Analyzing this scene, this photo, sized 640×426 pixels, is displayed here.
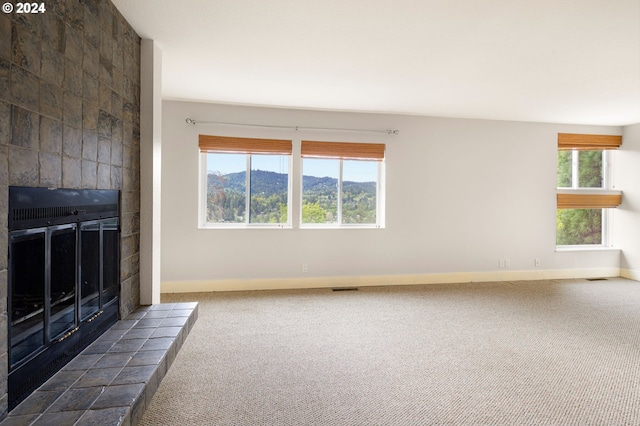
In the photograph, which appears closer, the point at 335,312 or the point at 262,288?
the point at 335,312

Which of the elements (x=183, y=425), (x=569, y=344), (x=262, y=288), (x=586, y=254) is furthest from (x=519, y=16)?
(x=586, y=254)

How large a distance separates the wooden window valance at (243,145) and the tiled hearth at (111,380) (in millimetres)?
2533

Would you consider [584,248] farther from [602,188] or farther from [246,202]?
[246,202]

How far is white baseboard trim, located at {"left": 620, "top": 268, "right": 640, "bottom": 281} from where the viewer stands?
5227 mm

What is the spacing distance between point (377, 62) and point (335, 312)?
255 cm

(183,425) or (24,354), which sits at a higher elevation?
(24,354)

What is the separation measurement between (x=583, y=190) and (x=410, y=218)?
120 inches

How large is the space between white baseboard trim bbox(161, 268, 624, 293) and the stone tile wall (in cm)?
174

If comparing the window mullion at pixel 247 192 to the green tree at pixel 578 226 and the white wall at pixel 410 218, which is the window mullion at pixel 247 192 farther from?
the green tree at pixel 578 226

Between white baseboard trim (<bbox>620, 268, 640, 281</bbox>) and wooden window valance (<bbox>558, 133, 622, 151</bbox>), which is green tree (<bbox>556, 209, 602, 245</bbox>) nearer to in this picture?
white baseboard trim (<bbox>620, 268, 640, 281</bbox>)

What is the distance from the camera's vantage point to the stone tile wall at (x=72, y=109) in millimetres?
1299

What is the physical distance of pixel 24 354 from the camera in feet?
4.77

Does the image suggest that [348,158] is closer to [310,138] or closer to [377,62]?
[310,138]

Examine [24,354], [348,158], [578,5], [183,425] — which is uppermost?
[578,5]
